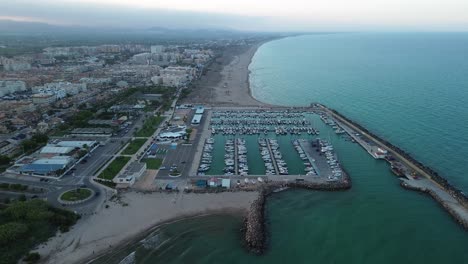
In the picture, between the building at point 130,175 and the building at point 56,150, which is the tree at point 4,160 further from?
the building at point 130,175

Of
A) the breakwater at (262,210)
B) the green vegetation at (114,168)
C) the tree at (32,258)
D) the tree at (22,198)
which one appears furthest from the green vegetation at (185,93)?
the tree at (32,258)

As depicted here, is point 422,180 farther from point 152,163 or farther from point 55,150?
point 55,150

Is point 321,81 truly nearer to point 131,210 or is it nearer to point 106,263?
point 131,210

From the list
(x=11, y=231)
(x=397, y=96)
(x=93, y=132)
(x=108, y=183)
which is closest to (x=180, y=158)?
(x=108, y=183)

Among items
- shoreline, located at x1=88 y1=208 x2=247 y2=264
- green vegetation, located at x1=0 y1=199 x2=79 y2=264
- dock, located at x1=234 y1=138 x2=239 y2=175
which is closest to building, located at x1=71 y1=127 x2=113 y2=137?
dock, located at x1=234 y1=138 x2=239 y2=175

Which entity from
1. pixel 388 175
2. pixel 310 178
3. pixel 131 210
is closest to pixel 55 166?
pixel 131 210

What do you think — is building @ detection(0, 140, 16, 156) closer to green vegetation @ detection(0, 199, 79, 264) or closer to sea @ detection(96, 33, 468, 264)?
green vegetation @ detection(0, 199, 79, 264)

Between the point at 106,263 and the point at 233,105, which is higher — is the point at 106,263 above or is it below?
below
